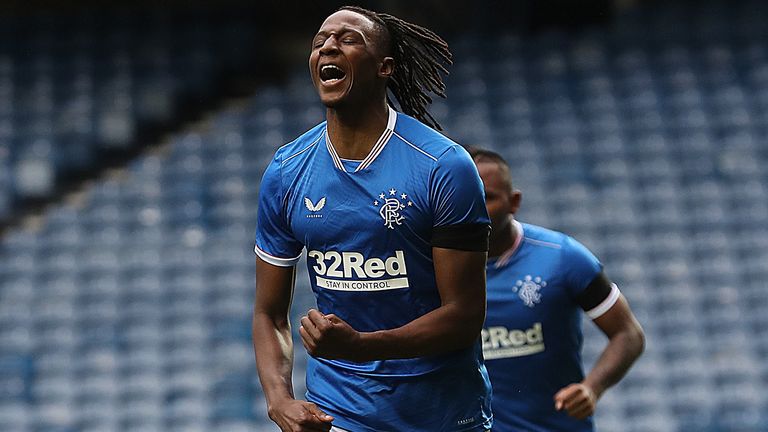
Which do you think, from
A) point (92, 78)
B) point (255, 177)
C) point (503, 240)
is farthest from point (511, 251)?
point (92, 78)

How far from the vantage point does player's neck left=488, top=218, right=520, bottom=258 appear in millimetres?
4605

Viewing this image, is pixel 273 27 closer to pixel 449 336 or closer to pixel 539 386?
pixel 539 386

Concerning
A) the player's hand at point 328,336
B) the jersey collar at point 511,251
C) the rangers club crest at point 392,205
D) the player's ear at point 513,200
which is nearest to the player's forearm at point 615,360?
the jersey collar at point 511,251

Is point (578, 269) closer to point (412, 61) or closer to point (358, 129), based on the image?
point (412, 61)

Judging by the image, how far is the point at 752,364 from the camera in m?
9.35

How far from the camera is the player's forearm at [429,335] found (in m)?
3.05

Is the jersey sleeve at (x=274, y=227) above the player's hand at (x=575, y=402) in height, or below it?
above

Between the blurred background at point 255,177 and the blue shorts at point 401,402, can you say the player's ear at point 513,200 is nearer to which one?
the blue shorts at point 401,402

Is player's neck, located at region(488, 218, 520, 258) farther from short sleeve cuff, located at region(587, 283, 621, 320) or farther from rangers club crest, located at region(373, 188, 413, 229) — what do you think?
rangers club crest, located at region(373, 188, 413, 229)

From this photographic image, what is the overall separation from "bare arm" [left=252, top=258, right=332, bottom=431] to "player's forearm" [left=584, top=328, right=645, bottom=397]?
1385 millimetres

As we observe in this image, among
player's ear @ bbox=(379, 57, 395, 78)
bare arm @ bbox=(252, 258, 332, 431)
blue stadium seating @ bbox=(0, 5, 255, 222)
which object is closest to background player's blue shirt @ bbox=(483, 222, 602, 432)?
bare arm @ bbox=(252, 258, 332, 431)

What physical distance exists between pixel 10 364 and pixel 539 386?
6481 millimetres

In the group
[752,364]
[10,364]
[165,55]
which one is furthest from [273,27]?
[752,364]

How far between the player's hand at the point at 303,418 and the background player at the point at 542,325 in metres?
1.46
